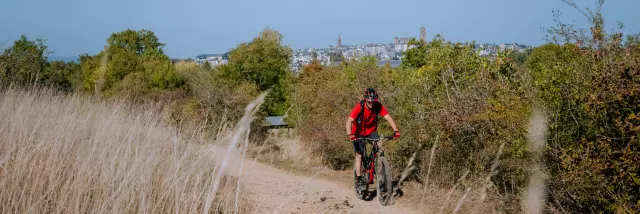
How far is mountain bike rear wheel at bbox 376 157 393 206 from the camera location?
25.7ft

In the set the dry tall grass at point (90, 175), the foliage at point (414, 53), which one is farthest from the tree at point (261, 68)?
the dry tall grass at point (90, 175)

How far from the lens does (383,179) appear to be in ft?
26.3

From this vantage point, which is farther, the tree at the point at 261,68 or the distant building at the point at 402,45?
the tree at the point at 261,68

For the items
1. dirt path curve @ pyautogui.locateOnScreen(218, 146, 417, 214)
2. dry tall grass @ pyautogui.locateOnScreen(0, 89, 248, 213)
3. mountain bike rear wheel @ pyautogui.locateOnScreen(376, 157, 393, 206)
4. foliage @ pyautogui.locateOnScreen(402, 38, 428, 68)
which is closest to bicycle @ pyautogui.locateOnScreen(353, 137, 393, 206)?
mountain bike rear wheel @ pyautogui.locateOnScreen(376, 157, 393, 206)

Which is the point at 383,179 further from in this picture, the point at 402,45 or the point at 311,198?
the point at 402,45

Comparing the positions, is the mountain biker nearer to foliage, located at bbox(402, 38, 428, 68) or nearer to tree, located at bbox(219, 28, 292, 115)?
foliage, located at bbox(402, 38, 428, 68)

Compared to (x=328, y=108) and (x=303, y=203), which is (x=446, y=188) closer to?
(x=303, y=203)

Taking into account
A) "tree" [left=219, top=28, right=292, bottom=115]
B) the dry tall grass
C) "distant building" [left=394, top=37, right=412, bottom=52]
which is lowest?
"tree" [left=219, top=28, right=292, bottom=115]

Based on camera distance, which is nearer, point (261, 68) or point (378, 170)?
point (378, 170)

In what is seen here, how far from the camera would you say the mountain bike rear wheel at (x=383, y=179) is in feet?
25.7

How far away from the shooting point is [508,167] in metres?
8.66

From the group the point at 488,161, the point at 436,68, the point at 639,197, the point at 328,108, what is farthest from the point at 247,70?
the point at 639,197

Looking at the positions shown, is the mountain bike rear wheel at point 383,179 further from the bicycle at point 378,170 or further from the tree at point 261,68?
the tree at point 261,68

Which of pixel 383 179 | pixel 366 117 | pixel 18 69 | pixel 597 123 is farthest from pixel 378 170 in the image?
pixel 18 69
